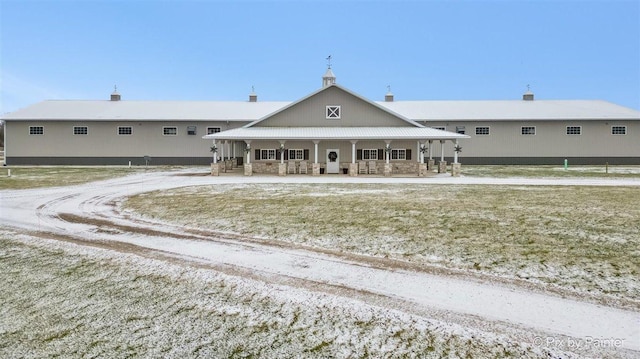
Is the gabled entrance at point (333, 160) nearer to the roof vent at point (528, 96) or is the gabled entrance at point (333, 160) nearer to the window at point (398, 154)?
the window at point (398, 154)

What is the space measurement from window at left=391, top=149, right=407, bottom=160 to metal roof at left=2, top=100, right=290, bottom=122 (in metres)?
14.3

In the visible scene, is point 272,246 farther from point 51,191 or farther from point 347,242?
point 51,191

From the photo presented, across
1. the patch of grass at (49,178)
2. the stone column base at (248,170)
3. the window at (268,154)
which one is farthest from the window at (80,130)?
the stone column base at (248,170)

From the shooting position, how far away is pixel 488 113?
3716cm

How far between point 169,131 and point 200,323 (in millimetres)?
35056

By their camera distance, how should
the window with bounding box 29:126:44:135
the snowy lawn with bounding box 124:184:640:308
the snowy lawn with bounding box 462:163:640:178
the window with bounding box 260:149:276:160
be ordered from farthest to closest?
1. the window with bounding box 29:126:44:135
2. the window with bounding box 260:149:276:160
3. the snowy lawn with bounding box 462:163:640:178
4. the snowy lawn with bounding box 124:184:640:308

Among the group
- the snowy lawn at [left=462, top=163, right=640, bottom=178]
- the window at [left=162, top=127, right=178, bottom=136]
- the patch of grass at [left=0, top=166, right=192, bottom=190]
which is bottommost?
the snowy lawn at [left=462, top=163, right=640, bottom=178]

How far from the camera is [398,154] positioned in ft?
94.6

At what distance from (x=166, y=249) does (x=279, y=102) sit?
37329 mm

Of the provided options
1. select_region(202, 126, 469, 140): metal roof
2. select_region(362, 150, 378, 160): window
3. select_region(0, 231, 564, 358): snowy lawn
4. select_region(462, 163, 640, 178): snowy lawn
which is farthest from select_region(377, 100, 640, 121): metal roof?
select_region(0, 231, 564, 358): snowy lawn

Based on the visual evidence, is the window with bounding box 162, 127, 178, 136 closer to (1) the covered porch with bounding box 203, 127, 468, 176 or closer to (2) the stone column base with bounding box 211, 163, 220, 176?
(1) the covered porch with bounding box 203, 127, 468, 176

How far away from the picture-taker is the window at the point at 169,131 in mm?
36062

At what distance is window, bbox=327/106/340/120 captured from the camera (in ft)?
95.7

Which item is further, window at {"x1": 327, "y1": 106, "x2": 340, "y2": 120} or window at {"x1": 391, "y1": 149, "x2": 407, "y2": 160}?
window at {"x1": 327, "y1": 106, "x2": 340, "y2": 120}
